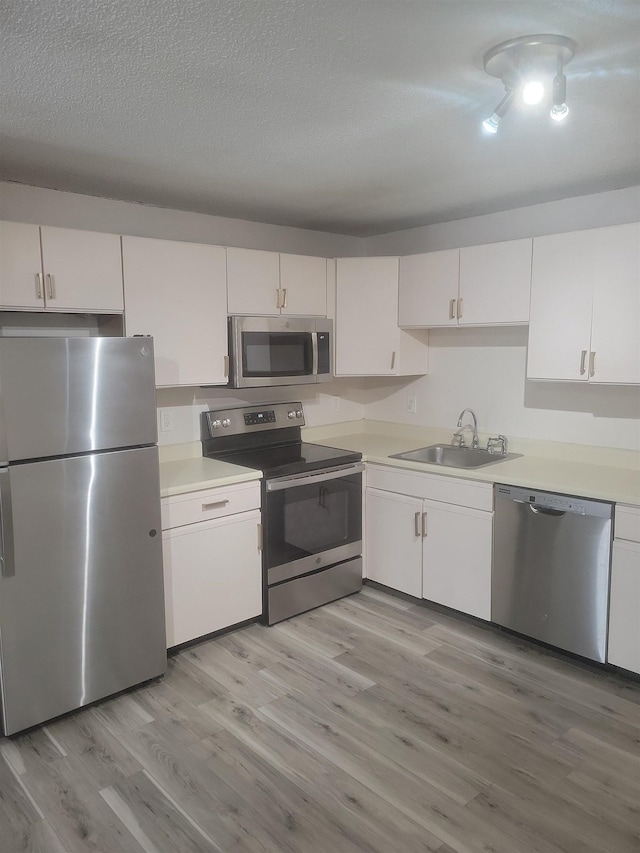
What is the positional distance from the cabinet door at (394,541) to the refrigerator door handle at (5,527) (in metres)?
2.06

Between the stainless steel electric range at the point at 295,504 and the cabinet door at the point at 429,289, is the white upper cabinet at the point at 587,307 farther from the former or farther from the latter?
the stainless steel electric range at the point at 295,504

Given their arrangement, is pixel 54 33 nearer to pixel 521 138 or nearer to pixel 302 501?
pixel 521 138

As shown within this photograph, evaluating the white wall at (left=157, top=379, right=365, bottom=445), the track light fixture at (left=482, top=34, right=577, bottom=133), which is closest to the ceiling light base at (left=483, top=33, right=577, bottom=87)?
the track light fixture at (left=482, top=34, right=577, bottom=133)

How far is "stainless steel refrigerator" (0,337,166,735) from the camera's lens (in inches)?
91.3

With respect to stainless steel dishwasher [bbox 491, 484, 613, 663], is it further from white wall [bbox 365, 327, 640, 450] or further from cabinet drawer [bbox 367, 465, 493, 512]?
white wall [bbox 365, 327, 640, 450]

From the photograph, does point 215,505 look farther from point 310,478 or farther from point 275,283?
point 275,283

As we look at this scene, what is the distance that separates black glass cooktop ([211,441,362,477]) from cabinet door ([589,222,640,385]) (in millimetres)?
1433

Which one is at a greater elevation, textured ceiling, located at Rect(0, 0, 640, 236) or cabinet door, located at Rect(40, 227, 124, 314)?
textured ceiling, located at Rect(0, 0, 640, 236)

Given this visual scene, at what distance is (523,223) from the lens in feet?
11.5

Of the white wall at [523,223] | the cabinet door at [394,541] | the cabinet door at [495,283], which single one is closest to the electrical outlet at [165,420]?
the cabinet door at [394,541]

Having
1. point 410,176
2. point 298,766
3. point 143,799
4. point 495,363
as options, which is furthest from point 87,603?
point 495,363

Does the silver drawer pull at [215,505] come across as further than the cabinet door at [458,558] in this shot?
No

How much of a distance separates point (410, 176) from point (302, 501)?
1.76m

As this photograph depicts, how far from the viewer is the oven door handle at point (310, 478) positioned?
10.6 feet
